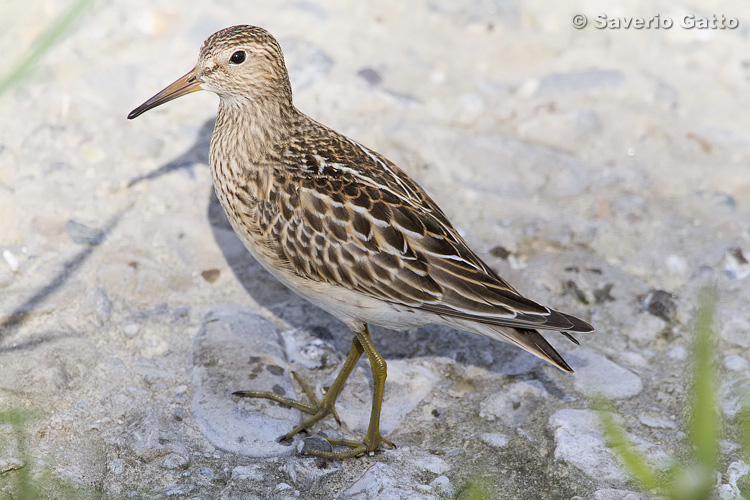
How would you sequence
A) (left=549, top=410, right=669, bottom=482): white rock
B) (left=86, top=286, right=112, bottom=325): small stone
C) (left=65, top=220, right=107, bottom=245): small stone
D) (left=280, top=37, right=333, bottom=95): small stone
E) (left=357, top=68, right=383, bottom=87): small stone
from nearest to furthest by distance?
(left=549, top=410, right=669, bottom=482): white rock
(left=86, top=286, right=112, bottom=325): small stone
(left=65, top=220, right=107, bottom=245): small stone
(left=280, top=37, right=333, bottom=95): small stone
(left=357, top=68, right=383, bottom=87): small stone

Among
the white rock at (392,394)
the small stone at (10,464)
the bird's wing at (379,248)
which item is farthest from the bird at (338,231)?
the small stone at (10,464)

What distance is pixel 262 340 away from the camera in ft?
17.3

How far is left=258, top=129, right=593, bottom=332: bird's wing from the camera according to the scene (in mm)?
4469

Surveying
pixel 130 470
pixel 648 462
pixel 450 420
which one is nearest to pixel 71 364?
pixel 130 470

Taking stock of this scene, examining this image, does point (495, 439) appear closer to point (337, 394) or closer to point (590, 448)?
point (590, 448)

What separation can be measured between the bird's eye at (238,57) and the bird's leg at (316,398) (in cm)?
193

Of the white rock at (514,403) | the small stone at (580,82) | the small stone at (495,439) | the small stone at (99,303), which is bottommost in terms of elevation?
the small stone at (495,439)

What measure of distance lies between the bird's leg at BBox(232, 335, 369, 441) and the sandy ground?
9cm

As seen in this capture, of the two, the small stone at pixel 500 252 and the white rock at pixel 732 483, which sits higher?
the small stone at pixel 500 252

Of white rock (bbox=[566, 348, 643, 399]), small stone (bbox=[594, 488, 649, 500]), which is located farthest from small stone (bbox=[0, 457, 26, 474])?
white rock (bbox=[566, 348, 643, 399])

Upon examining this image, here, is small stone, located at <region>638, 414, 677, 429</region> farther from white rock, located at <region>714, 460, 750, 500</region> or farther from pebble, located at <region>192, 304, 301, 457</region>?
pebble, located at <region>192, 304, 301, 457</region>

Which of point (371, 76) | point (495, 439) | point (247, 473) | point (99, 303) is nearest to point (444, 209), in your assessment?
point (371, 76)

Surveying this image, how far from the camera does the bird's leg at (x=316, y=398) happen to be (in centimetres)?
489

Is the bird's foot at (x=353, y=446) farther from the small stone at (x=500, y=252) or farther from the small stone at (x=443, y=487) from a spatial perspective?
the small stone at (x=500, y=252)
